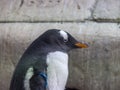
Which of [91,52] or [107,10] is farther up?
[107,10]

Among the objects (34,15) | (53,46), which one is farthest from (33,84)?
(34,15)

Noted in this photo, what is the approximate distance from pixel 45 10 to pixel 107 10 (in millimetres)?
371

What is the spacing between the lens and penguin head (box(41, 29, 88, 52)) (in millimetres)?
3145

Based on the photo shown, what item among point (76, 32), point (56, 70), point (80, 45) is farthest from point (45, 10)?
point (56, 70)

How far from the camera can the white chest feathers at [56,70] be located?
3080 millimetres

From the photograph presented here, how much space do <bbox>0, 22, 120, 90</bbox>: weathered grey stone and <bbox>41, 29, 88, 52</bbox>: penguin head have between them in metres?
0.33

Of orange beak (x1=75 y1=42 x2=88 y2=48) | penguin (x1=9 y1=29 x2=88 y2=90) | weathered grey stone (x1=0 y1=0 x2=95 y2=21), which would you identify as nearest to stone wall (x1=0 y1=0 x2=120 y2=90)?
weathered grey stone (x1=0 y1=0 x2=95 y2=21)

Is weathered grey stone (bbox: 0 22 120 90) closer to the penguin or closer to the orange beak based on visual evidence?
the orange beak

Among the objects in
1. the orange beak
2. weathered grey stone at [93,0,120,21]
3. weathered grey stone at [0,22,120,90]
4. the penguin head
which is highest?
weathered grey stone at [93,0,120,21]

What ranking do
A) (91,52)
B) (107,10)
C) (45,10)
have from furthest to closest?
(45,10)
(107,10)
(91,52)

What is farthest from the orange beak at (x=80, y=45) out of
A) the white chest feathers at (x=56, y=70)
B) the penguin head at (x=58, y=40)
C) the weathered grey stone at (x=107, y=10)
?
the weathered grey stone at (x=107, y=10)

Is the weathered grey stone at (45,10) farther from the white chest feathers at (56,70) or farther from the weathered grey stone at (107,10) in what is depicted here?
the white chest feathers at (56,70)

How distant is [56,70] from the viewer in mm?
→ 3086

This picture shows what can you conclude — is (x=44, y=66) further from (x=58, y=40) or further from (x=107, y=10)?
(x=107, y=10)
